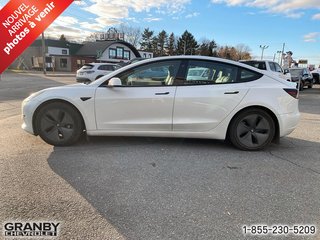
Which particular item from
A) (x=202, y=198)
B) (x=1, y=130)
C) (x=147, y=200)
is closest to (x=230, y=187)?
(x=202, y=198)

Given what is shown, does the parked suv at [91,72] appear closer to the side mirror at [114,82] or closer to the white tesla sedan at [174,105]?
the white tesla sedan at [174,105]

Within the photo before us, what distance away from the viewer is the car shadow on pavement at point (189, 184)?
8.46 ft

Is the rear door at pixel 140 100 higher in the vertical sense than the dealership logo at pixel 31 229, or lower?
higher

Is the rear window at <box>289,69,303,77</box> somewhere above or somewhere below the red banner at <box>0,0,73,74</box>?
below

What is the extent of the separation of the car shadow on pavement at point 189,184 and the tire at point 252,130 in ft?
0.55

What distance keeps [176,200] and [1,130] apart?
439 cm

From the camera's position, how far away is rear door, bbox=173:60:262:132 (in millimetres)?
4359

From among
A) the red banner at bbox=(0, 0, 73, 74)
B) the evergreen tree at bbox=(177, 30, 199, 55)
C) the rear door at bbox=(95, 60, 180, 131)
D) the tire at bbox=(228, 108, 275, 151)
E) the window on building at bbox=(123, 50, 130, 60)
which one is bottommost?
the tire at bbox=(228, 108, 275, 151)

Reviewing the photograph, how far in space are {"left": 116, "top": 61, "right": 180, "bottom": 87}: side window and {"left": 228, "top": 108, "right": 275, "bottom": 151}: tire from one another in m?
1.31

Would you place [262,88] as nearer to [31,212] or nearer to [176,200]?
[176,200]

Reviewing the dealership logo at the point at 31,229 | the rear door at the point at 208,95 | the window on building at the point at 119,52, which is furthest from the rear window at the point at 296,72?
the window on building at the point at 119,52

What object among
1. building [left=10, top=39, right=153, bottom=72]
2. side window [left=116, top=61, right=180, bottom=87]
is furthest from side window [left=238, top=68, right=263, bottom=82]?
building [left=10, top=39, right=153, bottom=72]

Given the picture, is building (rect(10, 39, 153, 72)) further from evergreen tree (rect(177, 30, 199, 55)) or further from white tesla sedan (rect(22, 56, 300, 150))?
white tesla sedan (rect(22, 56, 300, 150))

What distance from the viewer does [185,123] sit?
4.44 m
